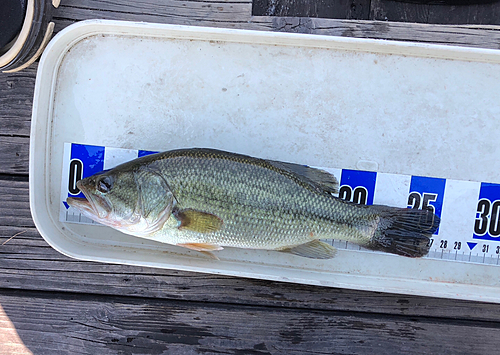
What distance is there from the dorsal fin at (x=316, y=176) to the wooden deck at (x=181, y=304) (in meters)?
0.63

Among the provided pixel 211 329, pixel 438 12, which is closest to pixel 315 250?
pixel 211 329

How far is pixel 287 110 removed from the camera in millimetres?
1655

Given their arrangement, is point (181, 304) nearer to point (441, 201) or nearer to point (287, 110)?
point (287, 110)

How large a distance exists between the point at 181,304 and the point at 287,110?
1.18 m

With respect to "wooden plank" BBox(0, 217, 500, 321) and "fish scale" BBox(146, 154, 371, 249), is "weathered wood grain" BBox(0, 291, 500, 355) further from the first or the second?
"fish scale" BBox(146, 154, 371, 249)

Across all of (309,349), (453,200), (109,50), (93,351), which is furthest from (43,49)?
(453,200)

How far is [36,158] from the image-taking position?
1.60m

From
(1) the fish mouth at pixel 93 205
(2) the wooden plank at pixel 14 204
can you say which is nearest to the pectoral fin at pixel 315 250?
(1) the fish mouth at pixel 93 205

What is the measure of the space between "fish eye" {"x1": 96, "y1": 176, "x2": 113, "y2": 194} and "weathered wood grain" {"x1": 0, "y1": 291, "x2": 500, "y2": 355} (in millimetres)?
748

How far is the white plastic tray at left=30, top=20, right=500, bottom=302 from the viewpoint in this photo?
64.5 inches

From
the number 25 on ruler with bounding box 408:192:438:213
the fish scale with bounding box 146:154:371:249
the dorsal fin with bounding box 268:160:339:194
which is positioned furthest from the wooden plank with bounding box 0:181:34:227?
the number 25 on ruler with bounding box 408:192:438:213

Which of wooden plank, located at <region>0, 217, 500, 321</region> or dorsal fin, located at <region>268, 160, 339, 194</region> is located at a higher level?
dorsal fin, located at <region>268, 160, 339, 194</region>

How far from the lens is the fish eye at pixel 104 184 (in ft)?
4.49

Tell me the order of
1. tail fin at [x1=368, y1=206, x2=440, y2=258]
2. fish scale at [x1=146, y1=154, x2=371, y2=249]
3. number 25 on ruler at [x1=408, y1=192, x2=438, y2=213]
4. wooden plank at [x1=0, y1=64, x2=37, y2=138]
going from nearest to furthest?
1. fish scale at [x1=146, y1=154, x2=371, y2=249]
2. tail fin at [x1=368, y1=206, x2=440, y2=258]
3. number 25 on ruler at [x1=408, y1=192, x2=438, y2=213]
4. wooden plank at [x1=0, y1=64, x2=37, y2=138]
